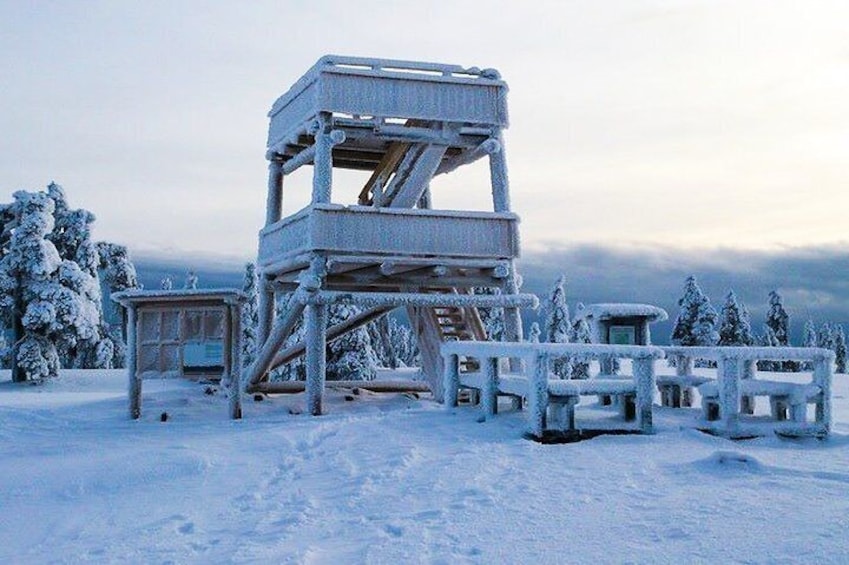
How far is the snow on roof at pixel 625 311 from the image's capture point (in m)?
16.2

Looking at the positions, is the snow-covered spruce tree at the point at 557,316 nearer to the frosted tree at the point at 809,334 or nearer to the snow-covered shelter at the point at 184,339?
the frosted tree at the point at 809,334

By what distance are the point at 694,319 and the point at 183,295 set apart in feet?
161

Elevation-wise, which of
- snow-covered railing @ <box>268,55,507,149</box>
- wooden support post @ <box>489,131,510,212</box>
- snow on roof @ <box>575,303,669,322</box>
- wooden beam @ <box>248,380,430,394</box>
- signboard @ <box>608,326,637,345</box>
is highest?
snow-covered railing @ <box>268,55,507,149</box>

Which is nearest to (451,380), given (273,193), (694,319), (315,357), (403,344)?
(315,357)

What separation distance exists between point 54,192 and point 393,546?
1539 inches

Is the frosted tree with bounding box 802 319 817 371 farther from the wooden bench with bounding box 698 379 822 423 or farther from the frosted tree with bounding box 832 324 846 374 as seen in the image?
the wooden bench with bounding box 698 379 822 423

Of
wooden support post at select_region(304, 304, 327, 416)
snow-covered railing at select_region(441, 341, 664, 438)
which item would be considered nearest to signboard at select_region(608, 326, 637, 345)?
snow-covered railing at select_region(441, 341, 664, 438)

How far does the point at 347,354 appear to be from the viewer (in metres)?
34.9

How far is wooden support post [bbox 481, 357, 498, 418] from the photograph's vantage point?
45.8 ft

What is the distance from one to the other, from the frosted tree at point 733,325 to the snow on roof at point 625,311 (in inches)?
1949

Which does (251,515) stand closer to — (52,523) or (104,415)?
(52,523)

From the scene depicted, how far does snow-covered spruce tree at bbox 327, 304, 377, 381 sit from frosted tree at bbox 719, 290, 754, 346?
119 ft

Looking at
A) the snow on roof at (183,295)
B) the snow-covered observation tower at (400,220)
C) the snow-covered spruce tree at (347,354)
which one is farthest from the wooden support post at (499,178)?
the snow-covered spruce tree at (347,354)

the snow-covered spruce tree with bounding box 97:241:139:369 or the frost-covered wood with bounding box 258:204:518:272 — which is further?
the snow-covered spruce tree with bounding box 97:241:139:369
